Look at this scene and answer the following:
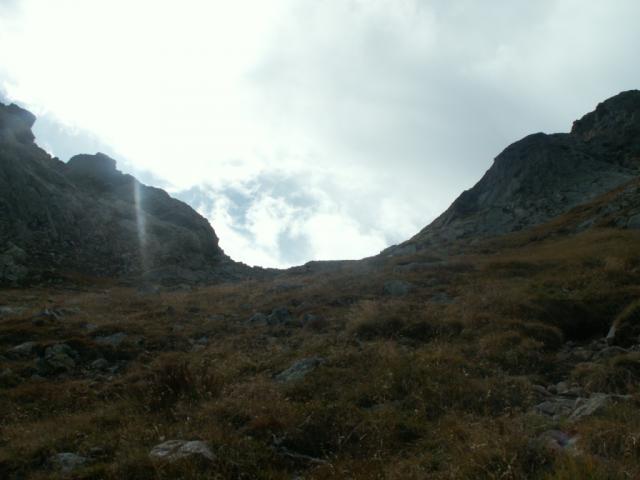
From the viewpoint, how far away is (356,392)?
9250mm

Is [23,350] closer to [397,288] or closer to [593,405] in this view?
[397,288]

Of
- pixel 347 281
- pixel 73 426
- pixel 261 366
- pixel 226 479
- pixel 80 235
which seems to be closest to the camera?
pixel 226 479

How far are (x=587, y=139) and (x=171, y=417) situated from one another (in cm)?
8552

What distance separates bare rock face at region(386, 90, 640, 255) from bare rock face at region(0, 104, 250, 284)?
25.0m

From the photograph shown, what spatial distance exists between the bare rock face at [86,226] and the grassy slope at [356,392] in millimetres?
28476

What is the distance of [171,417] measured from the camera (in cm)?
874

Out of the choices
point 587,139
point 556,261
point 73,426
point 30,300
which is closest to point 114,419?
point 73,426

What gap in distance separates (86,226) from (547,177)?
2238 inches

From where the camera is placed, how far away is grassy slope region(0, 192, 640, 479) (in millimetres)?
6410

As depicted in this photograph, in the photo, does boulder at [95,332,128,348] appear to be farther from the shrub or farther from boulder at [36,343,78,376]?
the shrub

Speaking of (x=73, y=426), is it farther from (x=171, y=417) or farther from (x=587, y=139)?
(x=587, y=139)

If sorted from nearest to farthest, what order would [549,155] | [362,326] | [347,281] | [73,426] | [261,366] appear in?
[73,426]
[261,366]
[362,326]
[347,281]
[549,155]

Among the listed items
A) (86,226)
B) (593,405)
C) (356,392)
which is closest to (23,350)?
(356,392)

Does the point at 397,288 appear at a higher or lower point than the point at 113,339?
higher
